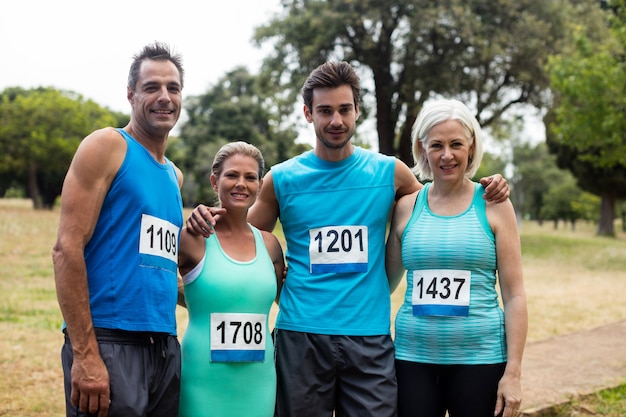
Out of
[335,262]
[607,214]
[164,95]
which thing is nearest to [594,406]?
[335,262]

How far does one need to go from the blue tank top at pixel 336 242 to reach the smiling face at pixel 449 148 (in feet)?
1.17

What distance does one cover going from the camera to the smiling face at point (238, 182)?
2916 millimetres

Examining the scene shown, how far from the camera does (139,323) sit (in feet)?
8.02

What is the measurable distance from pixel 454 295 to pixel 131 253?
1304mm

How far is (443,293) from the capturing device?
2650 millimetres

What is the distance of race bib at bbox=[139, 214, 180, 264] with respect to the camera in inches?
97.5

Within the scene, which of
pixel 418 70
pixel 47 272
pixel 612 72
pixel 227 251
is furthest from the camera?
pixel 418 70

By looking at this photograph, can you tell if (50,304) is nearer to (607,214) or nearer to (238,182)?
(238,182)

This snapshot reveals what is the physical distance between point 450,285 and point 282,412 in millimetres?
972

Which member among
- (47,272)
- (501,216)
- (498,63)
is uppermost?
(498,63)

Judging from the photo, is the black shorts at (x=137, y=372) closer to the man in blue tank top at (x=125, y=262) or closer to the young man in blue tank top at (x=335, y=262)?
the man in blue tank top at (x=125, y=262)

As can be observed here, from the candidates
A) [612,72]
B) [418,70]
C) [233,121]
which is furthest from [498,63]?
[233,121]

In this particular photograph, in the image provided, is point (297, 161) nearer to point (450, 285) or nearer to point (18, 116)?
point (450, 285)

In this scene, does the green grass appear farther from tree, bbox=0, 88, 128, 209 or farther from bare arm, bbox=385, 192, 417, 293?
tree, bbox=0, 88, 128, 209
